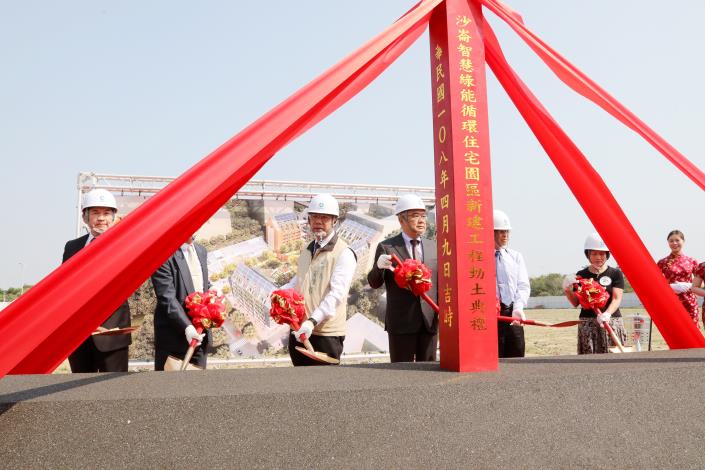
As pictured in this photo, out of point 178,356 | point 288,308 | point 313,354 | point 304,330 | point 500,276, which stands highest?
point 500,276

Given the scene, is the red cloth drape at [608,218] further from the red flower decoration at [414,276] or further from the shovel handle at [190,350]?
the shovel handle at [190,350]

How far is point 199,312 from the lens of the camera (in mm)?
2736

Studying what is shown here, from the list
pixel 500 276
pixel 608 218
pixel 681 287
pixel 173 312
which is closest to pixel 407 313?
pixel 500 276

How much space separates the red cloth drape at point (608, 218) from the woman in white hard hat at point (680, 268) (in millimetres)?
2098

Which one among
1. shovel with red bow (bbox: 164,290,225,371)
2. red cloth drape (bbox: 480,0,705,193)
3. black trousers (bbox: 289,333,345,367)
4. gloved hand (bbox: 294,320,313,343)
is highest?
red cloth drape (bbox: 480,0,705,193)

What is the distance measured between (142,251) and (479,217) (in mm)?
1243

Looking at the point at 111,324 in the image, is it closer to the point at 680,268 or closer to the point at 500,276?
the point at 500,276

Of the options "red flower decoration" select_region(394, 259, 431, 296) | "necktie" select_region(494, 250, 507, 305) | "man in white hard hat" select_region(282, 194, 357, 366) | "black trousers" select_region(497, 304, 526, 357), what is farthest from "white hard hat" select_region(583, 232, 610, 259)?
"man in white hard hat" select_region(282, 194, 357, 366)

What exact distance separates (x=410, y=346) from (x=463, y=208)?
1.54 m

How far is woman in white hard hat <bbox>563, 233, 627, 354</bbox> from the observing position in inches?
→ 157

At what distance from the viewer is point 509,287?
4.24 metres

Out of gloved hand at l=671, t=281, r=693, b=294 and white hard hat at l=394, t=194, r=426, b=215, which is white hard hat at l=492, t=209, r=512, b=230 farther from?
gloved hand at l=671, t=281, r=693, b=294

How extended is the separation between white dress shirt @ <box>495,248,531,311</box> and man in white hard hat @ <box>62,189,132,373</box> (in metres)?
2.67

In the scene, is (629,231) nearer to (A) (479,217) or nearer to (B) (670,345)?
(B) (670,345)
